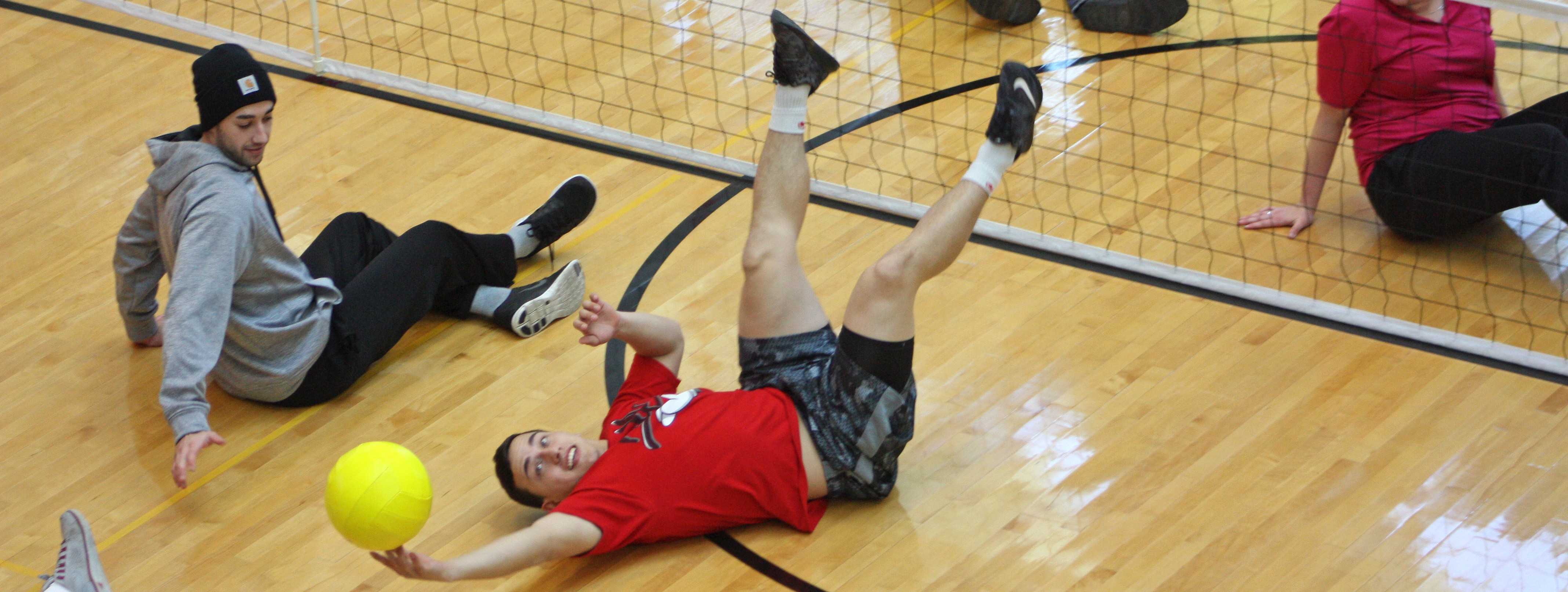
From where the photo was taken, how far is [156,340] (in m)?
4.23

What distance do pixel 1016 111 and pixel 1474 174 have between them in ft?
5.38

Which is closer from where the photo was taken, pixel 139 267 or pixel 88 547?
pixel 88 547

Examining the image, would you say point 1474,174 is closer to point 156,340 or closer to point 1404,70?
point 1404,70

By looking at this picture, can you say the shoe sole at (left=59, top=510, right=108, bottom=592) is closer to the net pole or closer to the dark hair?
the dark hair

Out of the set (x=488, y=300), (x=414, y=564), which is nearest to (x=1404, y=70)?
(x=488, y=300)

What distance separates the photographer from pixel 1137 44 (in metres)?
5.65

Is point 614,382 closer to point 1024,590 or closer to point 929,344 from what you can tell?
point 929,344

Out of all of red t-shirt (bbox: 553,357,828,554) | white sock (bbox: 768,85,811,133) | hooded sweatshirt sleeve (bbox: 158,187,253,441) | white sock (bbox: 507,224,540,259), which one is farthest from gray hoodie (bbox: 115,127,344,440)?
white sock (bbox: 768,85,811,133)

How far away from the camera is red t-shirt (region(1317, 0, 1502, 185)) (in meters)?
4.20

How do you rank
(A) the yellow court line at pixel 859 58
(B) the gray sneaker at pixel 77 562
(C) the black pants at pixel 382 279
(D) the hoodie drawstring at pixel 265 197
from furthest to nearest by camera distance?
1. (A) the yellow court line at pixel 859 58
2. (C) the black pants at pixel 382 279
3. (D) the hoodie drawstring at pixel 265 197
4. (B) the gray sneaker at pixel 77 562

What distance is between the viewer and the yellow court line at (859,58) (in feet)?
16.8

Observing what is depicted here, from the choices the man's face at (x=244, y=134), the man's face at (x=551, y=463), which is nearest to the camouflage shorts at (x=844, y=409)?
the man's face at (x=551, y=463)

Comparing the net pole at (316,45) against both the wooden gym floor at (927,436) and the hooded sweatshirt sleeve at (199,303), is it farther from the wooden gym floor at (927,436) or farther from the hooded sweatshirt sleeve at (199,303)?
the hooded sweatshirt sleeve at (199,303)

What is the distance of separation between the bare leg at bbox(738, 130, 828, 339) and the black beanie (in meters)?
1.29
